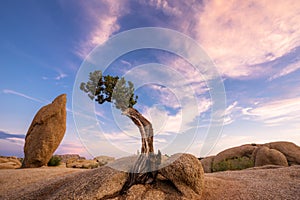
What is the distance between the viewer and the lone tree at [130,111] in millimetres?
6070

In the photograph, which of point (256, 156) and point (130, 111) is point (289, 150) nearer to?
point (256, 156)

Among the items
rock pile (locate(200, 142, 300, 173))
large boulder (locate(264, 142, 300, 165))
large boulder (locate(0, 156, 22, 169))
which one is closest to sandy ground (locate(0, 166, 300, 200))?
large boulder (locate(0, 156, 22, 169))

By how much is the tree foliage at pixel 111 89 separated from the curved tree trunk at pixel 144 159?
1.36 feet

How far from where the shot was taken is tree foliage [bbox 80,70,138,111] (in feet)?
24.3

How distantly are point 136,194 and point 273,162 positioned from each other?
14.6m

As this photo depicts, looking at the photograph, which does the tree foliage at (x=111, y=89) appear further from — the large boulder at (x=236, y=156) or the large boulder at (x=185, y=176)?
the large boulder at (x=236, y=156)

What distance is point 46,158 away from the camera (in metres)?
13.7

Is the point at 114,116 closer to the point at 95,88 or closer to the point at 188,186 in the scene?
the point at 95,88

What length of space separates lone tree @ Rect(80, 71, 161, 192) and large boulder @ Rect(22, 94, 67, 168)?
307 inches

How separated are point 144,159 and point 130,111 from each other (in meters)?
1.67

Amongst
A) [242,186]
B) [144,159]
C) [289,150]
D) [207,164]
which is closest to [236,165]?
[207,164]

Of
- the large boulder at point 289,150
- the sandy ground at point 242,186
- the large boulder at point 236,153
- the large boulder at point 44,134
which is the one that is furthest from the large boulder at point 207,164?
the large boulder at point 44,134

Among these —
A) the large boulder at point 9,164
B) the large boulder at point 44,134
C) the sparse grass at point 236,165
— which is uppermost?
the large boulder at point 44,134

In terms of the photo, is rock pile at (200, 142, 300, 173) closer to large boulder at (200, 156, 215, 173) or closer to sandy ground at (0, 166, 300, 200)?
large boulder at (200, 156, 215, 173)
